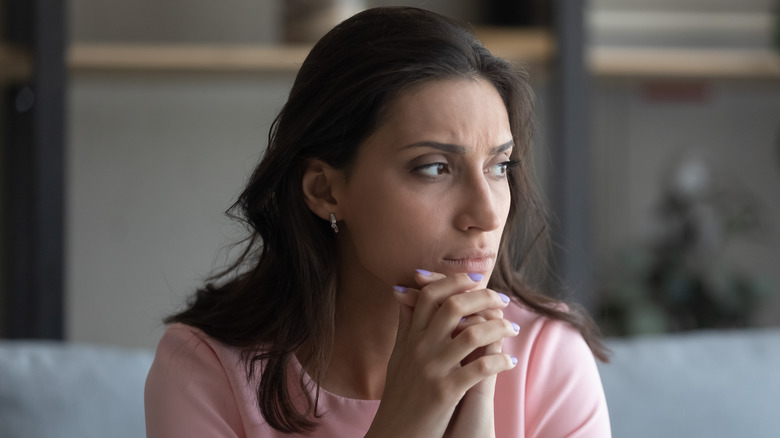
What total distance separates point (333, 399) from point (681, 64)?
143 centimetres

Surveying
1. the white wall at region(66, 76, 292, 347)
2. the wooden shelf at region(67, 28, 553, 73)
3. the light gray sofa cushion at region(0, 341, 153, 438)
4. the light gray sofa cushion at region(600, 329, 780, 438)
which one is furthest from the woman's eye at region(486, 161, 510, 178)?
the white wall at region(66, 76, 292, 347)

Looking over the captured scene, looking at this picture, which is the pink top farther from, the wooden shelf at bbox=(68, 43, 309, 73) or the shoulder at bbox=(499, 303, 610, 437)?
the wooden shelf at bbox=(68, 43, 309, 73)

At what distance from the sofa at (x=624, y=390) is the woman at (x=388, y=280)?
0.22 m

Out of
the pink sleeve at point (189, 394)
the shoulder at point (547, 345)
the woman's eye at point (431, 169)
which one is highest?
the woman's eye at point (431, 169)

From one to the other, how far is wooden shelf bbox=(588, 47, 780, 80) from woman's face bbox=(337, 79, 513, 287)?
47.0 inches

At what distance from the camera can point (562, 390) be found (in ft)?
3.74

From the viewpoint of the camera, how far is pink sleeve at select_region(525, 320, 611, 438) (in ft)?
3.68

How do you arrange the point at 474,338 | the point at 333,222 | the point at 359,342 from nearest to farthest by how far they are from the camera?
the point at 474,338 < the point at 333,222 < the point at 359,342

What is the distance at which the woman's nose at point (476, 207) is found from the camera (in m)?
0.95

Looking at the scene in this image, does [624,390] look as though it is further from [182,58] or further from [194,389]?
[182,58]

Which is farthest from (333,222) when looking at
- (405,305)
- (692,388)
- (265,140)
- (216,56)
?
(265,140)

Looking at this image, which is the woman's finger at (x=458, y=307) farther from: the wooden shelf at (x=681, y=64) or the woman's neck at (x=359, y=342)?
the wooden shelf at (x=681, y=64)

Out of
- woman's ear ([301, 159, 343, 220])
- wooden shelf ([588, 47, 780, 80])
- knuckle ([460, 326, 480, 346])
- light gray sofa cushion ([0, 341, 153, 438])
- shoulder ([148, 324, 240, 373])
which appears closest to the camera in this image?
knuckle ([460, 326, 480, 346])

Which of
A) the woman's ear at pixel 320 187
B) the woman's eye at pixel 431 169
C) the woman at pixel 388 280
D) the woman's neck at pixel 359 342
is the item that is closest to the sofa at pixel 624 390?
the woman at pixel 388 280
